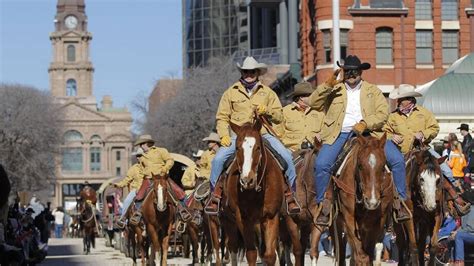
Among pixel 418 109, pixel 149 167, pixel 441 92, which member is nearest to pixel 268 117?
pixel 418 109

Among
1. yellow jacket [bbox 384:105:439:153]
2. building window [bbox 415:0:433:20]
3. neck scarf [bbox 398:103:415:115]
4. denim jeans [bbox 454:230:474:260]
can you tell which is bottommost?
denim jeans [bbox 454:230:474:260]

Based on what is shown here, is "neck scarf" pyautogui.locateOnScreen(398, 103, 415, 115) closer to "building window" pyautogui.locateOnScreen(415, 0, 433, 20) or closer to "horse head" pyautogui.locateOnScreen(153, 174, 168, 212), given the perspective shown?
"horse head" pyautogui.locateOnScreen(153, 174, 168, 212)

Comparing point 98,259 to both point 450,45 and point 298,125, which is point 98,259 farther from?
point 450,45

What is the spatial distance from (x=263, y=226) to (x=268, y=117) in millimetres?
1606

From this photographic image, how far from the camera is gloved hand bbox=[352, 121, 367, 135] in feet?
57.0

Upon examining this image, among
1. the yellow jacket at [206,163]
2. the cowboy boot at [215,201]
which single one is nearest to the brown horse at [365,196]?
the cowboy boot at [215,201]

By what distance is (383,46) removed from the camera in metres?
63.2

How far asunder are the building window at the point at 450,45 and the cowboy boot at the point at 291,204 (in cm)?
4709

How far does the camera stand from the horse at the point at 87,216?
49478 mm

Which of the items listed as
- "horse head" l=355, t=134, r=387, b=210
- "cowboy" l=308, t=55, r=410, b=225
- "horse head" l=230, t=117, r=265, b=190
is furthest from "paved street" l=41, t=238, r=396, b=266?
"horse head" l=355, t=134, r=387, b=210

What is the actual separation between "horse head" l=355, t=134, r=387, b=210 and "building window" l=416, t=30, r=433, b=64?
47.9m

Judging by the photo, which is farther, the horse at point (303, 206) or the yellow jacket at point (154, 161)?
the yellow jacket at point (154, 161)

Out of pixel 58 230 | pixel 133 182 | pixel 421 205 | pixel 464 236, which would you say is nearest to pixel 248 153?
pixel 421 205

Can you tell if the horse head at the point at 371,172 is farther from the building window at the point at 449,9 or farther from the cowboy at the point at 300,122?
the building window at the point at 449,9
